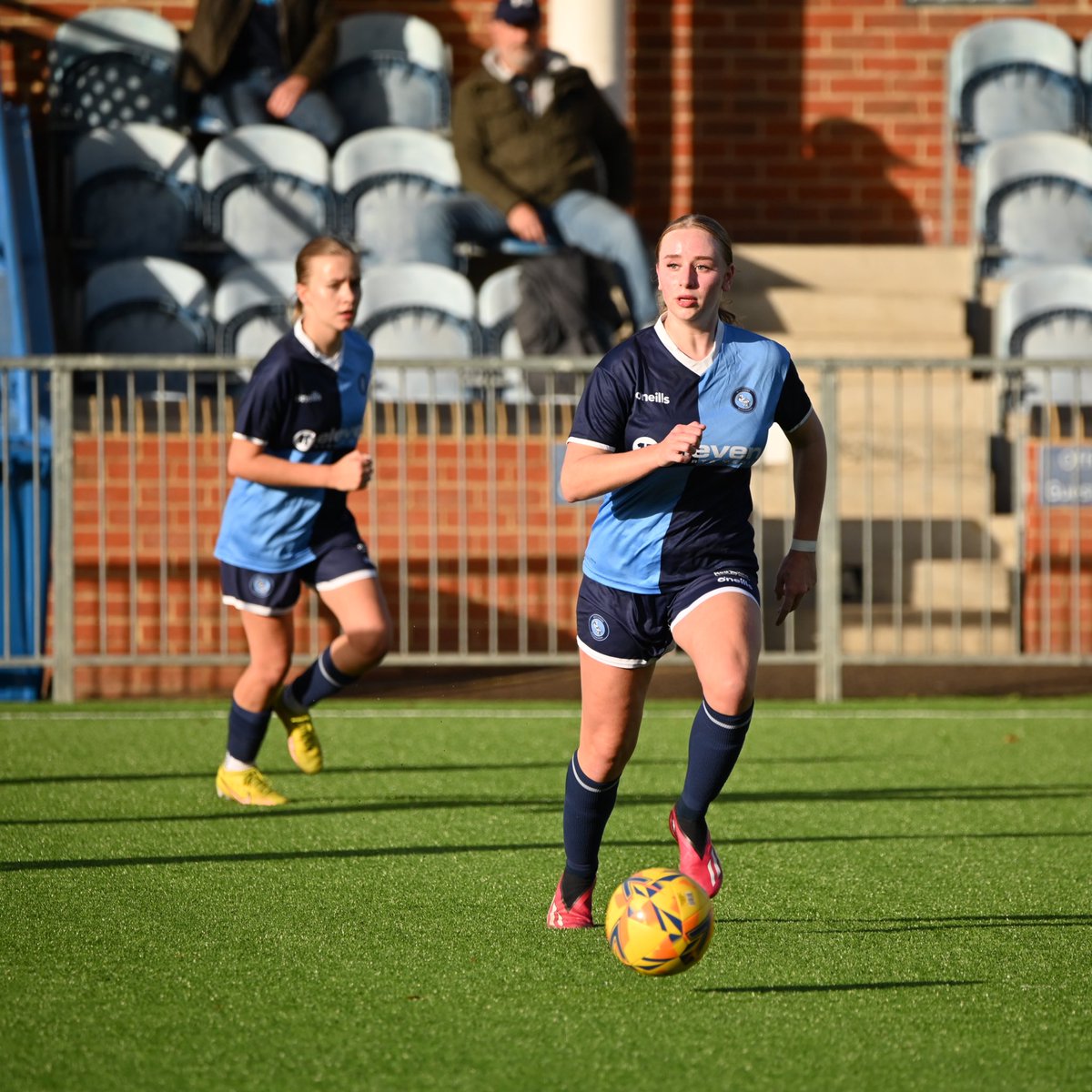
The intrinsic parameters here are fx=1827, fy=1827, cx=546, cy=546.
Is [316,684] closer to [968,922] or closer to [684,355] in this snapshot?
[684,355]

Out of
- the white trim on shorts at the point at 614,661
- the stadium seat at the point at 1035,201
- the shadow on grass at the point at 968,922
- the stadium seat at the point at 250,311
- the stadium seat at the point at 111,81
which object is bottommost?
the shadow on grass at the point at 968,922

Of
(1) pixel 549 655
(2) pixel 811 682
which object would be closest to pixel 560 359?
(1) pixel 549 655

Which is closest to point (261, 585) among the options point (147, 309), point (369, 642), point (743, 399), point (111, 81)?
point (369, 642)

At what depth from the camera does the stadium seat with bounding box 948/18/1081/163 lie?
46.5 feet

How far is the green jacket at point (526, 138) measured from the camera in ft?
40.1

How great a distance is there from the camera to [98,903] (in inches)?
187

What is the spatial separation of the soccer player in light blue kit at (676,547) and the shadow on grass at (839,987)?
54 cm

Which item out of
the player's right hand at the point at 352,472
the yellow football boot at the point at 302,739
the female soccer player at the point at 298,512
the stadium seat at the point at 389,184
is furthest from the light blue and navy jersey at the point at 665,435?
the stadium seat at the point at 389,184

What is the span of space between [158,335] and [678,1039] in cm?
957

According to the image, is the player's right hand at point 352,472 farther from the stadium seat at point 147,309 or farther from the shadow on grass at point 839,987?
the stadium seat at point 147,309

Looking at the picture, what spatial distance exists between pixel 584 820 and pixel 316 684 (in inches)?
99.4

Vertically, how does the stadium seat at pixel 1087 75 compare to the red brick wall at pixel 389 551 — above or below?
above

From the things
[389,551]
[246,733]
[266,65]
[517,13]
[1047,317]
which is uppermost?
[517,13]

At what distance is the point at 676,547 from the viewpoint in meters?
4.38
